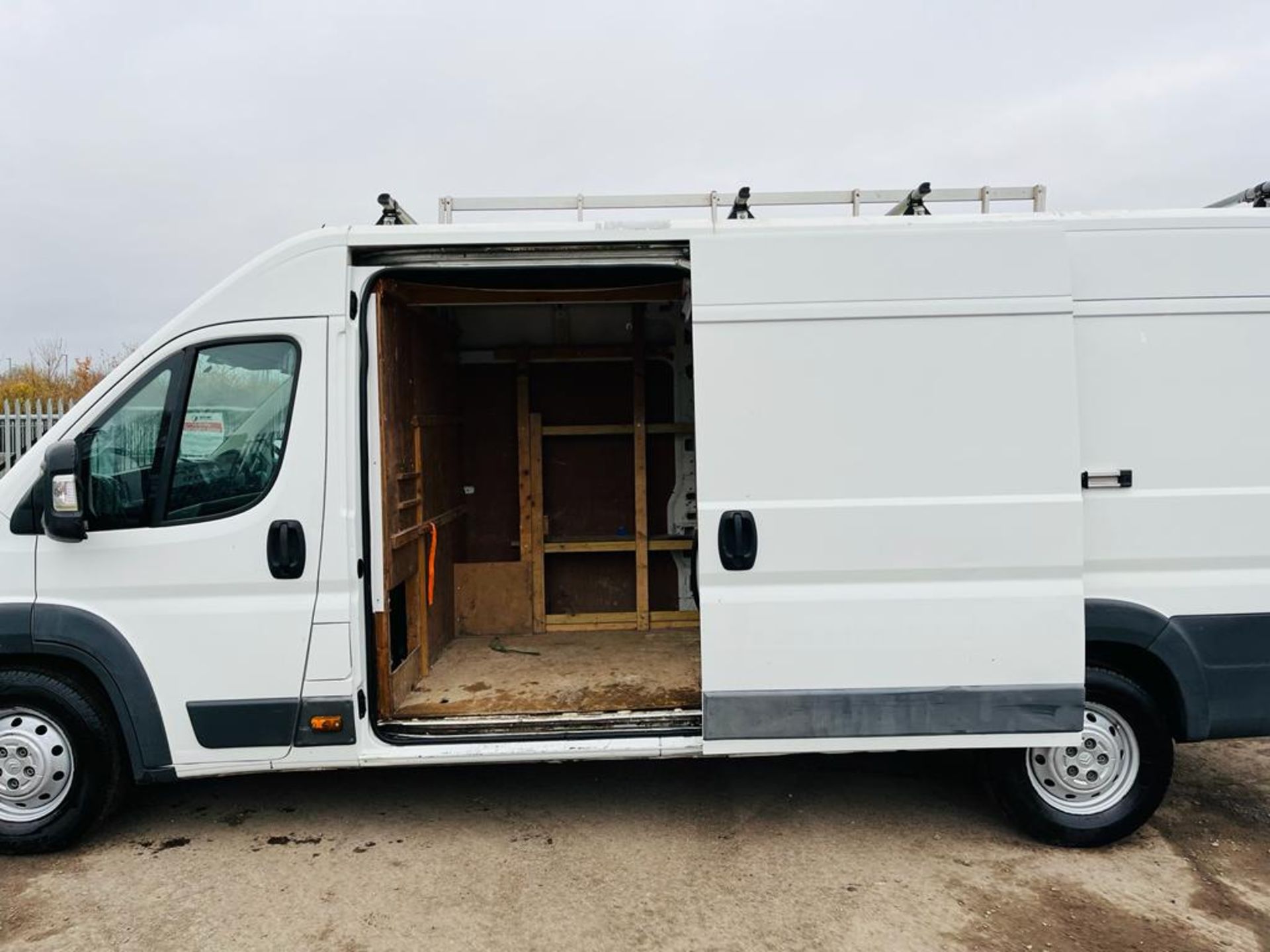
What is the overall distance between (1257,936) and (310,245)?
4.58m

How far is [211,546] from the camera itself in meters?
3.52

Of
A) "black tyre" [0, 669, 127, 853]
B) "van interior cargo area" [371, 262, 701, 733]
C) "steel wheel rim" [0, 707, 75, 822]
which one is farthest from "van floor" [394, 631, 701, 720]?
"steel wheel rim" [0, 707, 75, 822]

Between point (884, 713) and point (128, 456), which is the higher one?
point (128, 456)

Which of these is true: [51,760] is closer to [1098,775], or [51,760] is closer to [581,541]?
[581,541]

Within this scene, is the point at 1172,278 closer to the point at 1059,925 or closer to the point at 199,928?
the point at 1059,925

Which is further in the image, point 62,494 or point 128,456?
point 128,456

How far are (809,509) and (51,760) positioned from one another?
3398 mm

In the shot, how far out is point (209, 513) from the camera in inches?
140

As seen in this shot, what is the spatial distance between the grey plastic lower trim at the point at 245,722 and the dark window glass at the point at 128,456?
2.74 feet

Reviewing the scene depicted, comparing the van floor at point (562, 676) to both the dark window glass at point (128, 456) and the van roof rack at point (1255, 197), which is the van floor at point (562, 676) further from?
the van roof rack at point (1255, 197)

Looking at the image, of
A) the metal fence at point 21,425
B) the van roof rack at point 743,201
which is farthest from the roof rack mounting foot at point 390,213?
the metal fence at point 21,425

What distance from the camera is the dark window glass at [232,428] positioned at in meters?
3.57

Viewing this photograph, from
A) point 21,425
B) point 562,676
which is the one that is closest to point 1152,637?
point 562,676

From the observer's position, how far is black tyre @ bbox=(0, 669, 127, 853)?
357cm
